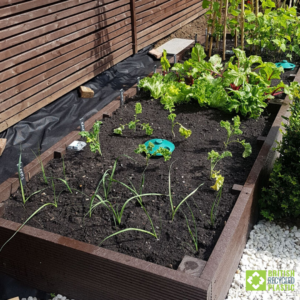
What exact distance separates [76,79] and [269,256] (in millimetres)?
3286

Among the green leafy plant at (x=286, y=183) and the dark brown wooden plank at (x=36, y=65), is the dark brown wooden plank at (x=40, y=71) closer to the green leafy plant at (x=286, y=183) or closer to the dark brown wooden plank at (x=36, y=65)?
the dark brown wooden plank at (x=36, y=65)

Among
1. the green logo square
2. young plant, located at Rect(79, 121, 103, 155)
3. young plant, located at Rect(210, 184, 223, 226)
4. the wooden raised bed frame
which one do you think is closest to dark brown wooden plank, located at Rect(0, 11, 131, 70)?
young plant, located at Rect(79, 121, 103, 155)

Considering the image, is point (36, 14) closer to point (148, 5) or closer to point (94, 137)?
point (94, 137)

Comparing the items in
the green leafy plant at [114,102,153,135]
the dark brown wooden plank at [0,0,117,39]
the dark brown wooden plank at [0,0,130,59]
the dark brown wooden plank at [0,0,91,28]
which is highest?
the dark brown wooden plank at [0,0,91,28]

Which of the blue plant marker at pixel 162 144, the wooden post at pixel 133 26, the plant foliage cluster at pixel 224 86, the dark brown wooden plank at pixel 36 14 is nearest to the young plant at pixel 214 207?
the blue plant marker at pixel 162 144

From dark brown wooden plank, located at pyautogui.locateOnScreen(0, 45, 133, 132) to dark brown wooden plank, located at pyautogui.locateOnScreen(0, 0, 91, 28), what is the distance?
2.69 feet

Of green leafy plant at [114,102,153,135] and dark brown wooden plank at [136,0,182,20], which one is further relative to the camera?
dark brown wooden plank at [136,0,182,20]

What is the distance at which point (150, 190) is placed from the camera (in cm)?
306

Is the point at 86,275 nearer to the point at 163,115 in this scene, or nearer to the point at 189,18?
the point at 163,115

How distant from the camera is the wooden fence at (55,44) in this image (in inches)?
158

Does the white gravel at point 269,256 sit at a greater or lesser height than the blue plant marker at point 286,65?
lesser

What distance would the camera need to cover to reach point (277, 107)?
426cm

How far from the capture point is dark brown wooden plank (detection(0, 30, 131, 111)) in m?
4.19

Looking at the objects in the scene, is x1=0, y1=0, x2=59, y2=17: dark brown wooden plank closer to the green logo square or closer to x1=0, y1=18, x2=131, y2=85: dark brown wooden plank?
x1=0, y1=18, x2=131, y2=85: dark brown wooden plank
